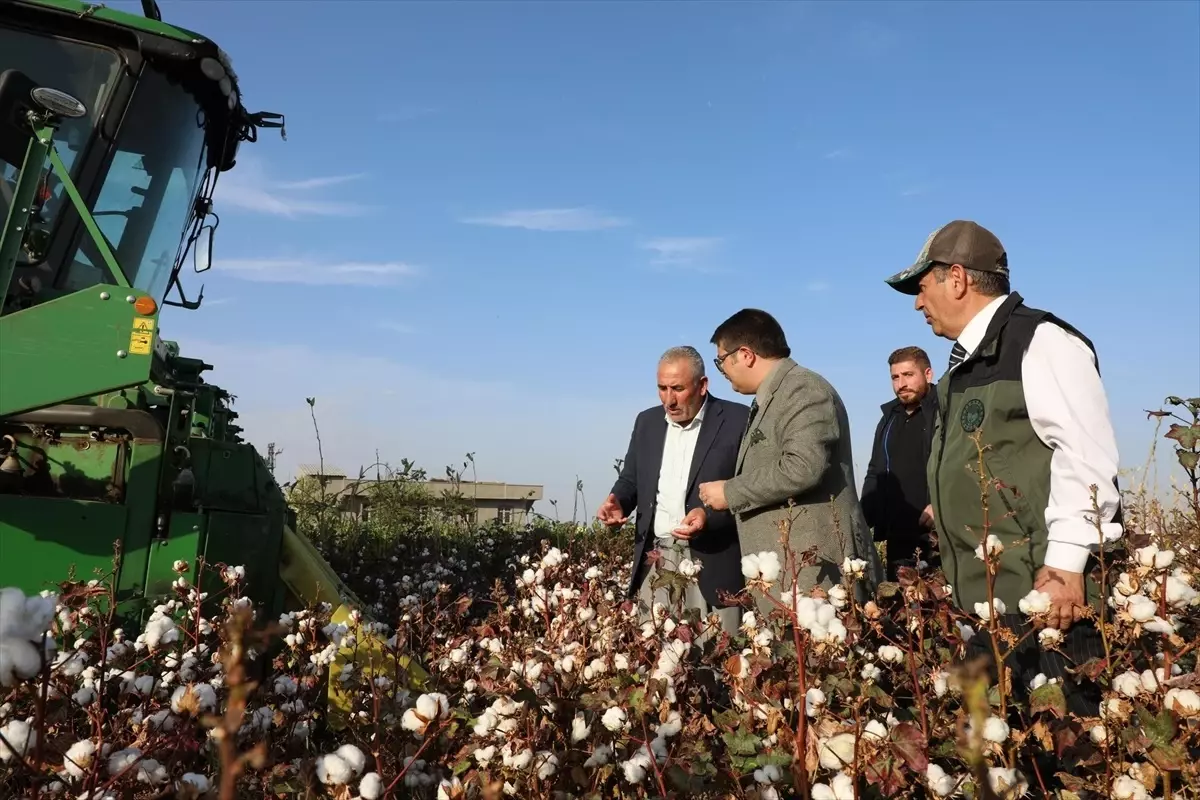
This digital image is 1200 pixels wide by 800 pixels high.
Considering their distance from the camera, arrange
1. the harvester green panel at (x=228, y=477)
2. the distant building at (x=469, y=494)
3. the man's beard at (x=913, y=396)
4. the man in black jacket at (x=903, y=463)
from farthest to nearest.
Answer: the distant building at (x=469, y=494)
the man's beard at (x=913, y=396)
the man in black jacket at (x=903, y=463)
the harvester green panel at (x=228, y=477)

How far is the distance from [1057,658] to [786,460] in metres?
1.51

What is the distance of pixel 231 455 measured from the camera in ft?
14.4

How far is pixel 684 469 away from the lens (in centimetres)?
515

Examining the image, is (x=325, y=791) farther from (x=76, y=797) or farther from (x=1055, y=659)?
(x=1055, y=659)

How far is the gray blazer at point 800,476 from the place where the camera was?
3988 millimetres

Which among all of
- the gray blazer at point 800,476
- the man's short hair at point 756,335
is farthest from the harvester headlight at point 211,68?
the gray blazer at point 800,476

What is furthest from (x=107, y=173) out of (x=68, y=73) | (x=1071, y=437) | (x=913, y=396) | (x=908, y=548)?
(x=908, y=548)

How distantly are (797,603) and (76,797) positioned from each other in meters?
1.61

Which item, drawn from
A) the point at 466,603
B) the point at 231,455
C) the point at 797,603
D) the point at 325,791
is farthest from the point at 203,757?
the point at 231,455

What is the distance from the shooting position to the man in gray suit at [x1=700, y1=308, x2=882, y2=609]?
3996 mm

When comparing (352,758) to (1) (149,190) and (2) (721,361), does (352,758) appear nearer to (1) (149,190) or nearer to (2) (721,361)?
(2) (721,361)

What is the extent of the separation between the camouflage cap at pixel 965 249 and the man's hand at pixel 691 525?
5.39ft

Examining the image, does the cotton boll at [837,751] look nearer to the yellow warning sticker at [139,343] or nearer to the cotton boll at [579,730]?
the cotton boll at [579,730]

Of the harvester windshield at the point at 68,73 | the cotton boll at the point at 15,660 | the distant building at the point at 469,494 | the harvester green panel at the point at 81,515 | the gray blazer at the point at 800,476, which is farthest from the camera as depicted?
the distant building at the point at 469,494
